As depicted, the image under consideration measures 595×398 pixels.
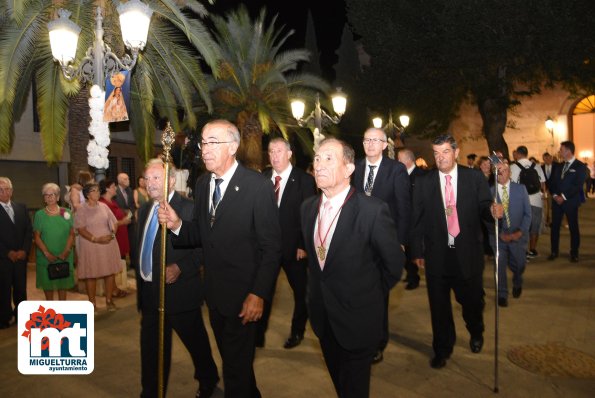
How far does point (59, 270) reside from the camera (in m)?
7.44

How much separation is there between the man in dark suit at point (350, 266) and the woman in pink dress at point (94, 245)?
541 cm

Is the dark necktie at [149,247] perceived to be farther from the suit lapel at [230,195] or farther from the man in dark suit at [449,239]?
the man in dark suit at [449,239]

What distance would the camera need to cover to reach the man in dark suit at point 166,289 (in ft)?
13.5

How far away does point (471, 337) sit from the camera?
548 centimetres

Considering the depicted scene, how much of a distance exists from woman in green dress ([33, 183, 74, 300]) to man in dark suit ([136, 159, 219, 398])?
150 inches

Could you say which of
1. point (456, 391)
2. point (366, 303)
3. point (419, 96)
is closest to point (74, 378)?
point (366, 303)

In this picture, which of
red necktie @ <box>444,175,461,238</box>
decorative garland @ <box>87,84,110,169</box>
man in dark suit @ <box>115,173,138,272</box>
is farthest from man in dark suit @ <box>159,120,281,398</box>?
man in dark suit @ <box>115,173,138,272</box>

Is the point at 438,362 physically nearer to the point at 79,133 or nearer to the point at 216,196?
the point at 216,196

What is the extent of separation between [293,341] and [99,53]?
547 centimetres

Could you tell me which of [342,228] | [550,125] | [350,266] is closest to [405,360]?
[350,266]

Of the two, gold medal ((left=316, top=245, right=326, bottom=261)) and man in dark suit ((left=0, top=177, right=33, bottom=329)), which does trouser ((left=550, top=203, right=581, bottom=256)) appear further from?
man in dark suit ((left=0, top=177, right=33, bottom=329))

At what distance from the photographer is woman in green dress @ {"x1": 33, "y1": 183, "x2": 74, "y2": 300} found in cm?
747

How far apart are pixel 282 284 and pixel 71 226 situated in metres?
3.66

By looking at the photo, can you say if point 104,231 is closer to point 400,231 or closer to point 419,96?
point 400,231
